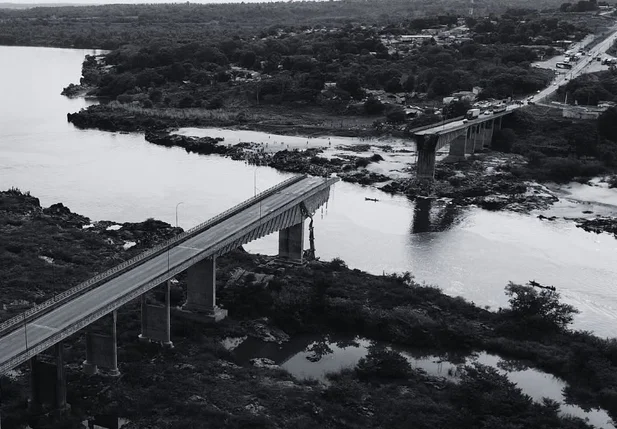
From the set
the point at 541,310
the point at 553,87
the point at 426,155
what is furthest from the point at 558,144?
the point at 541,310

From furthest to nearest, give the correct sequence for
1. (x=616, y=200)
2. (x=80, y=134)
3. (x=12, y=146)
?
(x=80, y=134) → (x=12, y=146) → (x=616, y=200)

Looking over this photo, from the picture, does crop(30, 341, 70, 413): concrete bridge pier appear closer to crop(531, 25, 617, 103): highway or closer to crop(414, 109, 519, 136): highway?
crop(414, 109, 519, 136): highway

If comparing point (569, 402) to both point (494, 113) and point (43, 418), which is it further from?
point (494, 113)

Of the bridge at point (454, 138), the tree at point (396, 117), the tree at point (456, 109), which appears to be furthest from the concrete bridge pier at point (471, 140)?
the tree at point (396, 117)

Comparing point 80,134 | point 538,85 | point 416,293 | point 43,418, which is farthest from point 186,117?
point 43,418

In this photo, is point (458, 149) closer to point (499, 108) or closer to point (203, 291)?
point (499, 108)

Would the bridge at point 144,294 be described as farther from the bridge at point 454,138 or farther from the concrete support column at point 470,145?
the concrete support column at point 470,145

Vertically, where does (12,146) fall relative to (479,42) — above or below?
below
